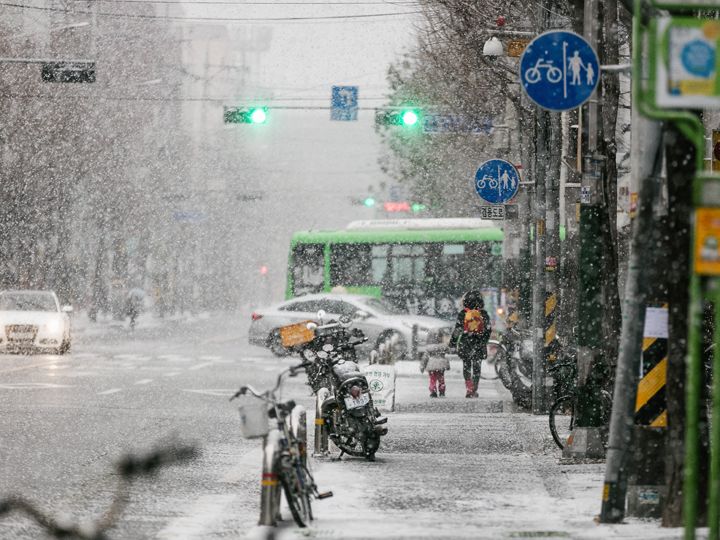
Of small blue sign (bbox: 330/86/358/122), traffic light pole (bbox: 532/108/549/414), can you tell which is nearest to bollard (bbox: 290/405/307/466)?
traffic light pole (bbox: 532/108/549/414)

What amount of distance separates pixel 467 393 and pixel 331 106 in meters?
11.8

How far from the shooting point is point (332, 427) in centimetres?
1398

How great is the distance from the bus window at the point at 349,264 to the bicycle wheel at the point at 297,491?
107ft

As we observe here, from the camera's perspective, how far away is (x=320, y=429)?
14.1 metres

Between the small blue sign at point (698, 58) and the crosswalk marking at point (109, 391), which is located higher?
the small blue sign at point (698, 58)

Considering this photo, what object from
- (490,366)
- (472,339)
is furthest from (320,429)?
(490,366)

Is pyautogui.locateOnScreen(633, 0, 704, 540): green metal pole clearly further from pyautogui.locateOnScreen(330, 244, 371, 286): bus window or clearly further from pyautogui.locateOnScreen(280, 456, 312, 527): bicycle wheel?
pyautogui.locateOnScreen(330, 244, 371, 286): bus window

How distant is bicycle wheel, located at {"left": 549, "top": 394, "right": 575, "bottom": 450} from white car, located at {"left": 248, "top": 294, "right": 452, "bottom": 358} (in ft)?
57.2

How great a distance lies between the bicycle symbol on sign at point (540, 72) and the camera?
39.9ft

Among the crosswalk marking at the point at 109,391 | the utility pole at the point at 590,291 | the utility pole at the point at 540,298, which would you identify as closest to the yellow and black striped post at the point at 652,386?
the utility pole at the point at 590,291

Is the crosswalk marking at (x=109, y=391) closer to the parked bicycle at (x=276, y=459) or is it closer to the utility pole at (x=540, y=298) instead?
the utility pole at (x=540, y=298)

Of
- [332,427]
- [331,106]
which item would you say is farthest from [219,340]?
[332,427]

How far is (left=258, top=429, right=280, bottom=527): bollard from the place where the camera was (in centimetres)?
914

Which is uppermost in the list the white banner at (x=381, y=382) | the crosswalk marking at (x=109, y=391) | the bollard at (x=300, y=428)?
the bollard at (x=300, y=428)
